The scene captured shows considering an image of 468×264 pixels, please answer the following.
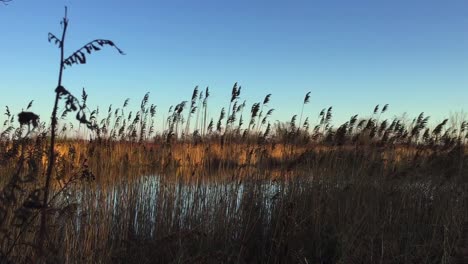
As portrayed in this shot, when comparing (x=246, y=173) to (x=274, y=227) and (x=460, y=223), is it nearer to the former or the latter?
(x=274, y=227)

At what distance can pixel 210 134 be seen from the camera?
533cm

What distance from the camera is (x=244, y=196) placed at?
4.71m

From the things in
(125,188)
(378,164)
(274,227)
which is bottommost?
(274,227)

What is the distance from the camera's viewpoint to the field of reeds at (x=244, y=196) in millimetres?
3801

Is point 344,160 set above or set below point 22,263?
above

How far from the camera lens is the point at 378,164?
19.6ft

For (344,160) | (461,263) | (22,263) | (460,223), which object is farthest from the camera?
(344,160)

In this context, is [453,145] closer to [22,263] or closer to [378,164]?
[378,164]

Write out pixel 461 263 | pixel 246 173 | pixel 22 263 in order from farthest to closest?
pixel 246 173
pixel 461 263
pixel 22 263

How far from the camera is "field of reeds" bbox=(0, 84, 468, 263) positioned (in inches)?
150

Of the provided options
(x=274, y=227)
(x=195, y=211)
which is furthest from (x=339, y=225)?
(x=195, y=211)

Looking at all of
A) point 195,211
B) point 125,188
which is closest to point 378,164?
point 195,211

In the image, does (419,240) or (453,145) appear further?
(453,145)

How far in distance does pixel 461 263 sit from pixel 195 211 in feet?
8.29
